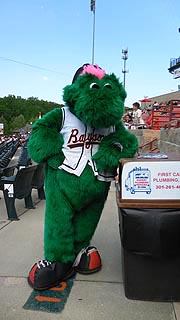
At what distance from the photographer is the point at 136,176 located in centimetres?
219

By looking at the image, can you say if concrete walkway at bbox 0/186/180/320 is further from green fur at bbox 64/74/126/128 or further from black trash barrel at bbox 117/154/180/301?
green fur at bbox 64/74/126/128

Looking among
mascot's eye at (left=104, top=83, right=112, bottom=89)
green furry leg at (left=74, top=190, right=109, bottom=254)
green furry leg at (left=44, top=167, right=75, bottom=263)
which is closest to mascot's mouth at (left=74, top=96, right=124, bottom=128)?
mascot's eye at (left=104, top=83, right=112, bottom=89)

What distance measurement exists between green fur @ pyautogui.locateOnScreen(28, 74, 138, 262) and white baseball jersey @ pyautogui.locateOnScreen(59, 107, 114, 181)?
0.13 ft

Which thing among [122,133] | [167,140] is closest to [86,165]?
[122,133]

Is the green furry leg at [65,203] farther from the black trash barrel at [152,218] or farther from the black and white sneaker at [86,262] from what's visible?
the black trash barrel at [152,218]

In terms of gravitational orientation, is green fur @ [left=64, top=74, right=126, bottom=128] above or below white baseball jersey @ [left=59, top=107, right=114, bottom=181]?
above

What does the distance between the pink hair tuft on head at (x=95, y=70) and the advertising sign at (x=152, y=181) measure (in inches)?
29.6

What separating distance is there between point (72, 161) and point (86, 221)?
0.54 m

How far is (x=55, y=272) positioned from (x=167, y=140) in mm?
7951

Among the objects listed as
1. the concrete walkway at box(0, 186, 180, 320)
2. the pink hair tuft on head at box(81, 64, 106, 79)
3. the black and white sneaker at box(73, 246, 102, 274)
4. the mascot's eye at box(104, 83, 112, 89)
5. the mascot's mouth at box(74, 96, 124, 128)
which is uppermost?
the pink hair tuft on head at box(81, 64, 106, 79)

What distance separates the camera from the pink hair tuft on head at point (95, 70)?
2492 millimetres

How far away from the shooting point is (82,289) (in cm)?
252

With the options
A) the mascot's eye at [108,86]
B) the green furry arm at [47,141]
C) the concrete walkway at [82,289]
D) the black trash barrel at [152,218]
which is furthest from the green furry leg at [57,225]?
the mascot's eye at [108,86]

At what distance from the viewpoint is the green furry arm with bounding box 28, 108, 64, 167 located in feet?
8.11
